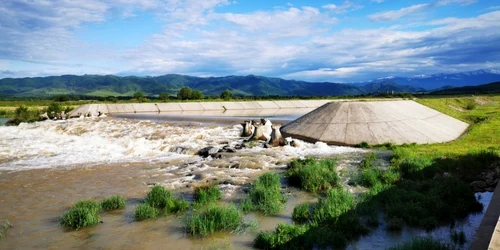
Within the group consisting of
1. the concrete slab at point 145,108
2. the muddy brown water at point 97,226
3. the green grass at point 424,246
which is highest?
the concrete slab at point 145,108

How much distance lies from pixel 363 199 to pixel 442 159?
909 centimetres

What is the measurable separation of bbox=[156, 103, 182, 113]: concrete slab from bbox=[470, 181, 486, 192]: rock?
84.8 meters

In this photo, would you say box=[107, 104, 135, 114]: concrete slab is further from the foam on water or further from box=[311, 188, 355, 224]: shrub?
box=[311, 188, 355, 224]: shrub

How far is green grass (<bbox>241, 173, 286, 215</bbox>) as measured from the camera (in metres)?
13.6

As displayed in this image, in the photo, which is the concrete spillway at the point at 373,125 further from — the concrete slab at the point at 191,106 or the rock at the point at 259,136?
the concrete slab at the point at 191,106

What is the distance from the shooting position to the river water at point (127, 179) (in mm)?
11117

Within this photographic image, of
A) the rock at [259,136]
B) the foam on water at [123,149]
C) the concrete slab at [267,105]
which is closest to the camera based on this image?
the foam on water at [123,149]

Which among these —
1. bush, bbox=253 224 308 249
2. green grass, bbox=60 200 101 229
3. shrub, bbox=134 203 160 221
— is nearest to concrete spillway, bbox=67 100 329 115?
green grass, bbox=60 200 101 229

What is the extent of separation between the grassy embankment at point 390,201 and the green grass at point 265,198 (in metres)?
1.09

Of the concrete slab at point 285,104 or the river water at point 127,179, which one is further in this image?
the concrete slab at point 285,104

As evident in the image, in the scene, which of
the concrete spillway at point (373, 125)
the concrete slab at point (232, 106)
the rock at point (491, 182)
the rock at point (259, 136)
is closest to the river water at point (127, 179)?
the rock at point (491, 182)

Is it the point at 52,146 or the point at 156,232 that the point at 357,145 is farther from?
the point at 52,146

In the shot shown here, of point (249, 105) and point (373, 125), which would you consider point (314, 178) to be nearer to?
point (373, 125)

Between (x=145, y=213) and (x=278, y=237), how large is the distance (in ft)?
17.2
